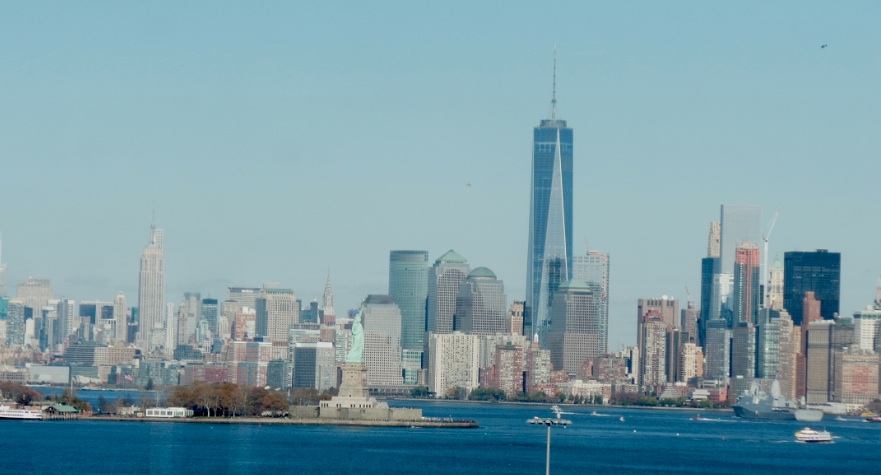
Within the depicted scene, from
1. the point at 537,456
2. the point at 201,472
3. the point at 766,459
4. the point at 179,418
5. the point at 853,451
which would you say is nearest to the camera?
the point at 201,472

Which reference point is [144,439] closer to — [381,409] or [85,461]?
[85,461]

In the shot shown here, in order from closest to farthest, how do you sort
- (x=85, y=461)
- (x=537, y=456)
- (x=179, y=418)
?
(x=85, y=461), (x=537, y=456), (x=179, y=418)

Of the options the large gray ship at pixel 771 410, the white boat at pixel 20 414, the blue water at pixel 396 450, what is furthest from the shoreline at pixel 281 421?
the large gray ship at pixel 771 410

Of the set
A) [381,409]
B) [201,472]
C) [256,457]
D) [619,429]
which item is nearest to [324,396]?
[381,409]

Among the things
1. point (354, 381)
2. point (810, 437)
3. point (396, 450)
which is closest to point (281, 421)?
point (354, 381)

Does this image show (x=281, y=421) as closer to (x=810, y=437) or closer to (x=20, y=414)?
(x=20, y=414)

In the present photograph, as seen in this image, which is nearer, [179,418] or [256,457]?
[256,457]

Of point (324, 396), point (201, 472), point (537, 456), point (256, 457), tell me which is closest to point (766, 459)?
point (537, 456)

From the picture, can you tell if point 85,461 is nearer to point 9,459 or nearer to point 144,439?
point 9,459
